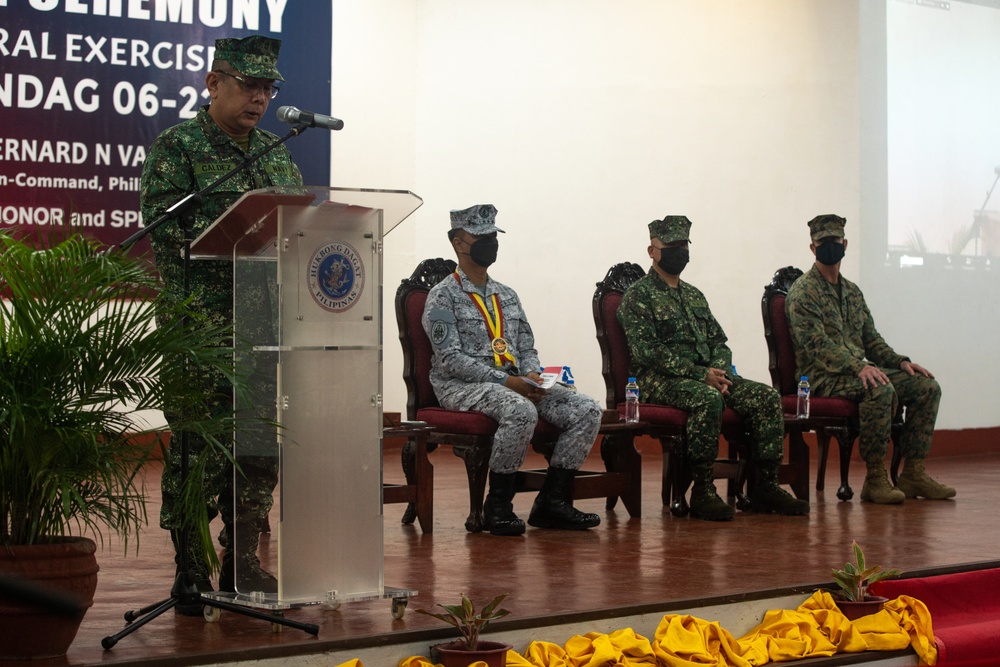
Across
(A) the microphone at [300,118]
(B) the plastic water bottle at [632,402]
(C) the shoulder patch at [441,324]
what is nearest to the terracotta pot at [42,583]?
(A) the microphone at [300,118]

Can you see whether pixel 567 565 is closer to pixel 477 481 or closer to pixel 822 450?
pixel 477 481

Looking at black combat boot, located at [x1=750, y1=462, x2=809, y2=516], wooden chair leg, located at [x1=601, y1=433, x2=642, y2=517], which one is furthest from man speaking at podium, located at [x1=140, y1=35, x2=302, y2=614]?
black combat boot, located at [x1=750, y1=462, x2=809, y2=516]

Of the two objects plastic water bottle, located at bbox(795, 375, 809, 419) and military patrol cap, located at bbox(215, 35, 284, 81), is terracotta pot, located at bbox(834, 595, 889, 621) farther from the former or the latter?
plastic water bottle, located at bbox(795, 375, 809, 419)

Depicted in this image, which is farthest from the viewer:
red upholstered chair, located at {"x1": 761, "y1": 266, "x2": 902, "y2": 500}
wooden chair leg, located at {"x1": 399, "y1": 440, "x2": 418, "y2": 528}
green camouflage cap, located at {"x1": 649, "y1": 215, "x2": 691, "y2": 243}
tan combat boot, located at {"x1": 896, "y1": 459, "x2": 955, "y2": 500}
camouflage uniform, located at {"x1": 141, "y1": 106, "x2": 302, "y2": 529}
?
tan combat boot, located at {"x1": 896, "y1": 459, "x2": 955, "y2": 500}

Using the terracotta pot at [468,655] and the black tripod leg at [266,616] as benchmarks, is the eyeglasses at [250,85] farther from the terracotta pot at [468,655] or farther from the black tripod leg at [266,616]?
the terracotta pot at [468,655]

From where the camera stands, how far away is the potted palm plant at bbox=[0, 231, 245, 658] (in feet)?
8.67

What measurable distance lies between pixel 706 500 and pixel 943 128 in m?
4.55

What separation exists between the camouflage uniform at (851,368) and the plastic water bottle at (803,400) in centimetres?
11

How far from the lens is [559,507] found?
4.96 meters

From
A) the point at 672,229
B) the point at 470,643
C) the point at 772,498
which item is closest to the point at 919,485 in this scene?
the point at 772,498

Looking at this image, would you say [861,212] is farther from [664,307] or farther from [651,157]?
[664,307]

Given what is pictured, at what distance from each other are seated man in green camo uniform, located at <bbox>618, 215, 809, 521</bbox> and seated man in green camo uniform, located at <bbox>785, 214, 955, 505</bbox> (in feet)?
1.92

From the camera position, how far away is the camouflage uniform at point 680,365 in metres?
5.40

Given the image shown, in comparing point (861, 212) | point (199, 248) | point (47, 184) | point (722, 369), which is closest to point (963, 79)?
point (861, 212)
